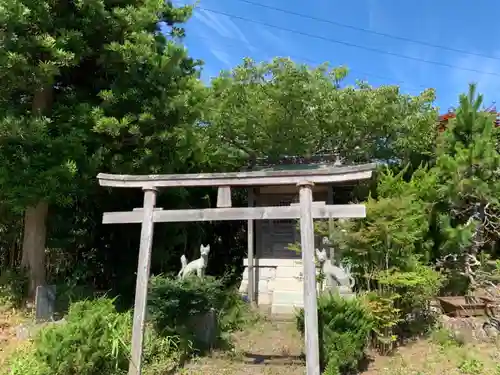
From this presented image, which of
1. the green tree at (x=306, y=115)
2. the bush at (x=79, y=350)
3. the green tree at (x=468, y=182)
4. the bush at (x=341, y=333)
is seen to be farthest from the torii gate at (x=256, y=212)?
the green tree at (x=306, y=115)

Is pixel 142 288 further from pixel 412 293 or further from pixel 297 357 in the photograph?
pixel 412 293

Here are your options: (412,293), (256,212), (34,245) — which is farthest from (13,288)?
(412,293)

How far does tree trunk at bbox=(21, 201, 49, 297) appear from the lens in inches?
285

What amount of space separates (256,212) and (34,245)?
4430mm

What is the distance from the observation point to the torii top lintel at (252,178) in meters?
4.99

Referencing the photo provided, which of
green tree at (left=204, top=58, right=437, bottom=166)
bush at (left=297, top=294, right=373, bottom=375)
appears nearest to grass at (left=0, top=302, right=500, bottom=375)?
bush at (left=297, top=294, right=373, bottom=375)

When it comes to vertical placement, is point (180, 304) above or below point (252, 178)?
below

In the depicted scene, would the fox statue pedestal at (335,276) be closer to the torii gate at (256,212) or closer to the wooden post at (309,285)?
the wooden post at (309,285)

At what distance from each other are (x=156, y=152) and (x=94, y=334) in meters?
3.51

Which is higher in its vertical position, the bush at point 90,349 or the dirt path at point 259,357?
→ the bush at point 90,349

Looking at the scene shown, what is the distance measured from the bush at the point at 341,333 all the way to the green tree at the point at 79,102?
394 cm

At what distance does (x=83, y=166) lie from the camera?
6727 millimetres

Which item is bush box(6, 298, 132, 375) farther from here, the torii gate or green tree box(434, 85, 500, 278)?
green tree box(434, 85, 500, 278)

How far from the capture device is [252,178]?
17.4ft
